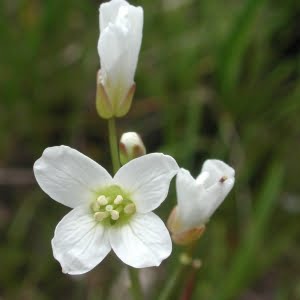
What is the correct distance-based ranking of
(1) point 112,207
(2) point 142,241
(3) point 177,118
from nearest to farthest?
(2) point 142,241
(1) point 112,207
(3) point 177,118

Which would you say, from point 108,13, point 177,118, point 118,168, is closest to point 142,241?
point 118,168

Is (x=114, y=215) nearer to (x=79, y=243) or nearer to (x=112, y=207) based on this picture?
(x=112, y=207)

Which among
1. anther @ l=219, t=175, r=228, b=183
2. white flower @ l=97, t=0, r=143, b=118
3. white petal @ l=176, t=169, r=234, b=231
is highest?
white flower @ l=97, t=0, r=143, b=118

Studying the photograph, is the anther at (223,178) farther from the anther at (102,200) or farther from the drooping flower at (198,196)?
the anther at (102,200)

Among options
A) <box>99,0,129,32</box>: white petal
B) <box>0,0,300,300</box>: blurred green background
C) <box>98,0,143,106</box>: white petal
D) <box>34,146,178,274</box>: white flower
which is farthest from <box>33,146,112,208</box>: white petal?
<box>0,0,300,300</box>: blurred green background

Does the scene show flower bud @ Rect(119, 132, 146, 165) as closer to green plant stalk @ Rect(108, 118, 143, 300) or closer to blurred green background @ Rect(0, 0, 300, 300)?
green plant stalk @ Rect(108, 118, 143, 300)

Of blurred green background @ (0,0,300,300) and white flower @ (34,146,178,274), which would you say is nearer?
white flower @ (34,146,178,274)

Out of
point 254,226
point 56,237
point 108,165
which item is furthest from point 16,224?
point 56,237
